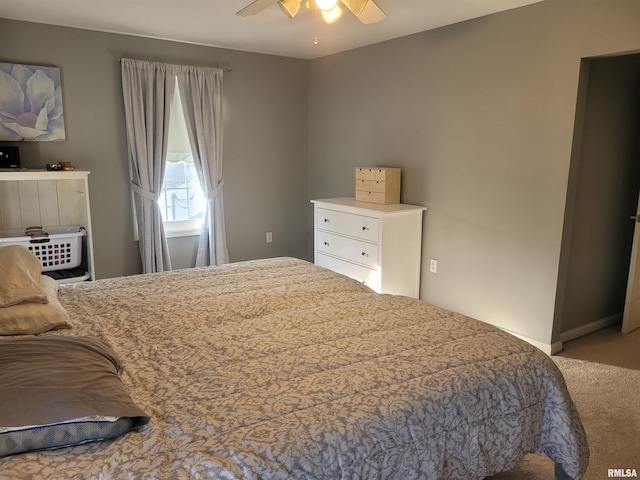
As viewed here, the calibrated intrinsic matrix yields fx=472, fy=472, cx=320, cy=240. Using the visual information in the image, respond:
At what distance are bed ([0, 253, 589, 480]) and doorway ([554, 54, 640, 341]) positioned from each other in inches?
66.5

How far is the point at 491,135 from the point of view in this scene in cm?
340

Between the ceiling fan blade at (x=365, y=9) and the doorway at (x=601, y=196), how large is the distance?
1.38 meters

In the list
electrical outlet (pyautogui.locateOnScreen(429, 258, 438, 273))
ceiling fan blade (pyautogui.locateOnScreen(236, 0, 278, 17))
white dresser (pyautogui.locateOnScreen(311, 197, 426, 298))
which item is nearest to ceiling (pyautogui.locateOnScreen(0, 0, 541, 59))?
ceiling fan blade (pyautogui.locateOnScreen(236, 0, 278, 17))

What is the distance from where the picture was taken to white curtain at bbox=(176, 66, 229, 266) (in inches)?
171

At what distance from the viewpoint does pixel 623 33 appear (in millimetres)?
2645

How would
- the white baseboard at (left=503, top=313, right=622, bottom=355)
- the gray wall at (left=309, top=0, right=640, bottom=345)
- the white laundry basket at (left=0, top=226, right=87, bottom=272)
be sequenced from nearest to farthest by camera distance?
the gray wall at (left=309, top=0, right=640, bottom=345) → the white baseboard at (left=503, top=313, right=622, bottom=355) → the white laundry basket at (left=0, top=226, right=87, bottom=272)

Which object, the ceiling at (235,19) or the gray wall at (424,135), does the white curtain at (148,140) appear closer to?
the gray wall at (424,135)

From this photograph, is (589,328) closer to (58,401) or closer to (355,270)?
(355,270)

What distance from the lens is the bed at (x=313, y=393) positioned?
1.20 metres

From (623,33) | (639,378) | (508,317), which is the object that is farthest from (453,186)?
(639,378)

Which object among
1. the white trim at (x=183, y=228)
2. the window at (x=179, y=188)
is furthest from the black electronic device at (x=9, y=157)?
the white trim at (x=183, y=228)

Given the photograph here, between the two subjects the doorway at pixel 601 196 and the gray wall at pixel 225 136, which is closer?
the doorway at pixel 601 196

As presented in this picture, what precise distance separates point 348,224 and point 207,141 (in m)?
1.60

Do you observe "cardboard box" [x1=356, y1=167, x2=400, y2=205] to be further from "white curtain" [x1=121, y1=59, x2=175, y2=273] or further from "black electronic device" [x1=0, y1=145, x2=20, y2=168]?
"black electronic device" [x1=0, y1=145, x2=20, y2=168]
